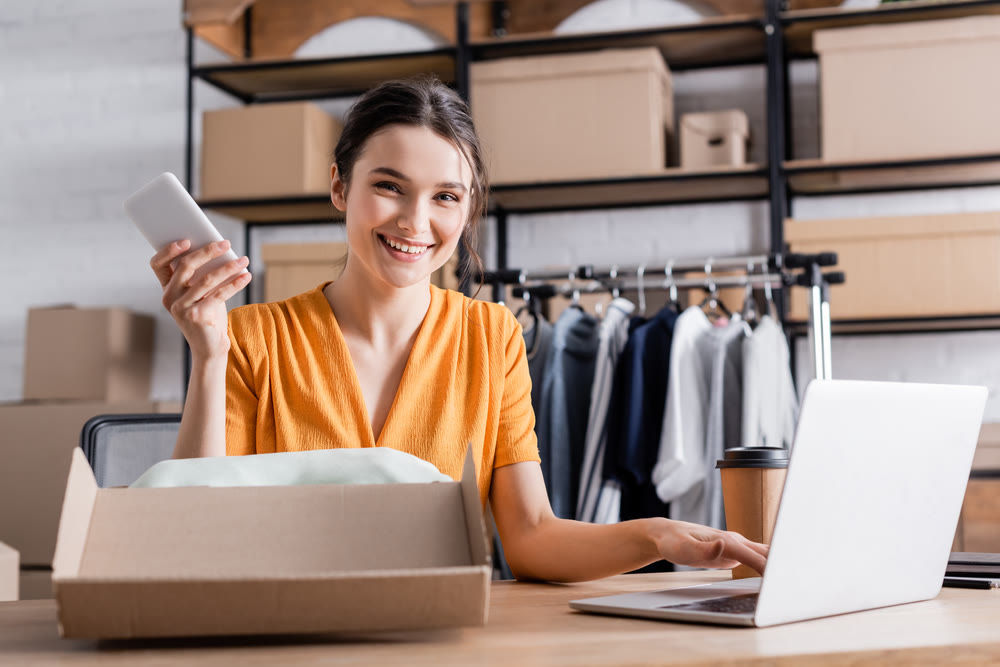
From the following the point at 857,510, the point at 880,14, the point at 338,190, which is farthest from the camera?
the point at 880,14

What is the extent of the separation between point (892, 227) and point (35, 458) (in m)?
2.38

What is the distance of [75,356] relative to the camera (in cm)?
300

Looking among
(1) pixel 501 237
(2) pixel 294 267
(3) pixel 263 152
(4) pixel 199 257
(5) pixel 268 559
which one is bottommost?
(5) pixel 268 559

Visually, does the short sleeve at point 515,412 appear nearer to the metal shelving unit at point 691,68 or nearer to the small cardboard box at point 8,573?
the small cardboard box at point 8,573

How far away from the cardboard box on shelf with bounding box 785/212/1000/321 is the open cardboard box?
207 cm

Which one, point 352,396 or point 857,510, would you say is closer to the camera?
point 857,510

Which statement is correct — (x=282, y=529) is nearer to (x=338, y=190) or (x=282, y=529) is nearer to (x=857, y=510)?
(x=857, y=510)

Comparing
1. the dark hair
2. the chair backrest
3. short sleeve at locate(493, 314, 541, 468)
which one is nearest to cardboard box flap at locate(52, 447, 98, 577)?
short sleeve at locate(493, 314, 541, 468)

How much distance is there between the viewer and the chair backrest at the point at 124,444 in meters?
1.47

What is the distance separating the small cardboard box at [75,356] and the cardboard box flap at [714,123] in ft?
6.00

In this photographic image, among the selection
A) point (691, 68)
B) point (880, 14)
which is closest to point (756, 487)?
point (880, 14)

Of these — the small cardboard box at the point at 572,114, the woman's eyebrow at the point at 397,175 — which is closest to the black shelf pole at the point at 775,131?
the small cardboard box at the point at 572,114

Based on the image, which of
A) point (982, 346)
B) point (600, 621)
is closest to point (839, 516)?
point (600, 621)

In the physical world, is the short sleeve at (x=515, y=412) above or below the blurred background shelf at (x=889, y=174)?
below
